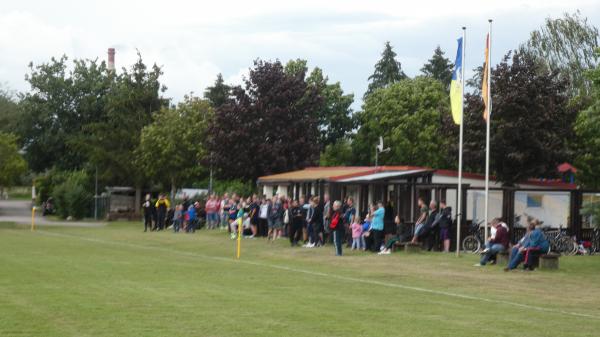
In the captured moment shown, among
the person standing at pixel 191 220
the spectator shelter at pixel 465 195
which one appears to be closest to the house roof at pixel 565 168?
the spectator shelter at pixel 465 195

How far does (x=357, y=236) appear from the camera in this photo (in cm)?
3703

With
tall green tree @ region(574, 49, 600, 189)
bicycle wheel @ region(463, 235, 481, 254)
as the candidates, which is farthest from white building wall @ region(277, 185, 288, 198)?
bicycle wheel @ region(463, 235, 481, 254)

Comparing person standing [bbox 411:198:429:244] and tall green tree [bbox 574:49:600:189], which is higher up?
tall green tree [bbox 574:49:600:189]

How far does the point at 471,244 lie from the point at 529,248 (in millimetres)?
8374

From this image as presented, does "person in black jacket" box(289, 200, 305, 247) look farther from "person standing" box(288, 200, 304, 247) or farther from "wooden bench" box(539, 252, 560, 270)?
"wooden bench" box(539, 252, 560, 270)

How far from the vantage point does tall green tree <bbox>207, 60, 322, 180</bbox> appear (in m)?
66.6

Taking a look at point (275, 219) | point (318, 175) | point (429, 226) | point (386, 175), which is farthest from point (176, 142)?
point (429, 226)

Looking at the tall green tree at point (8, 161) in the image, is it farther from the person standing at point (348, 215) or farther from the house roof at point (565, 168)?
the person standing at point (348, 215)

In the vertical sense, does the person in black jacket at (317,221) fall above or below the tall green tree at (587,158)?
below

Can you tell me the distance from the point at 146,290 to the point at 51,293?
1770 mm

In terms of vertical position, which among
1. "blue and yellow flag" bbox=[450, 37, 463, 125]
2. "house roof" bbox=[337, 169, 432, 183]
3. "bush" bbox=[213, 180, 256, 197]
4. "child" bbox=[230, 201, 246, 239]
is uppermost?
"blue and yellow flag" bbox=[450, 37, 463, 125]

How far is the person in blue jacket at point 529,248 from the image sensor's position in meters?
28.2

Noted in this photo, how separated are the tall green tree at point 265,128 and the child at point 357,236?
95.2ft

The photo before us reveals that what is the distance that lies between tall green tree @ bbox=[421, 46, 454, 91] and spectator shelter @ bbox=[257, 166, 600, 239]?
204 ft
